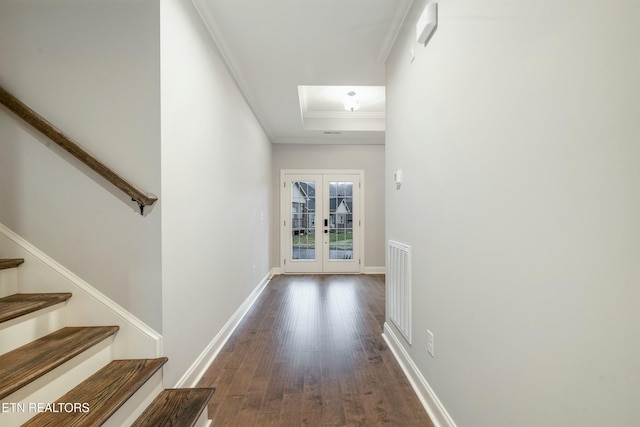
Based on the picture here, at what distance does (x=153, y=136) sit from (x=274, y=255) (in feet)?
14.6

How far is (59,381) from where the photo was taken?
1.30 m

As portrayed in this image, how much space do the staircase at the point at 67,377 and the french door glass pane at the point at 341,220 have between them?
442cm

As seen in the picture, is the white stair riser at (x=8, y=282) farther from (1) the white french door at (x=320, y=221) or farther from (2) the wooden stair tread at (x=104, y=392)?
(1) the white french door at (x=320, y=221)

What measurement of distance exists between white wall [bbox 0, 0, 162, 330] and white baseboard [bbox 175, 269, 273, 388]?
55 cm

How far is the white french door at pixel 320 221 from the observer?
5.89 metres

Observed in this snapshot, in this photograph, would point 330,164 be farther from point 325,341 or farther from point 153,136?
point 153,136

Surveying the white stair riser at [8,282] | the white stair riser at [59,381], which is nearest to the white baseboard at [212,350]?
the white stair riser at [59,381]

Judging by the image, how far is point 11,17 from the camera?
5.28ft

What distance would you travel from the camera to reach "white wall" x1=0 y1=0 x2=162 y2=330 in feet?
5.25

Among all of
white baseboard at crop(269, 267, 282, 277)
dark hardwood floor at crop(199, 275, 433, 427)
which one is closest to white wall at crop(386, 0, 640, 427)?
dark hardwood floor at crop(199, 275, 433, 427)

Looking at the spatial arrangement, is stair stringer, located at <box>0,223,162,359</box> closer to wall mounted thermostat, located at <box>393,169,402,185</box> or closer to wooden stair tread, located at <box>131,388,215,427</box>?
wooden stair tread, located at <box>131,388,215,427</box>

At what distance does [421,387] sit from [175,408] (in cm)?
141

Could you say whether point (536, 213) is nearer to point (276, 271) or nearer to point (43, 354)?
point (43, 354)

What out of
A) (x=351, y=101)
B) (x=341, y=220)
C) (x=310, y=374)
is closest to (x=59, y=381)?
(x=310, y=374)
